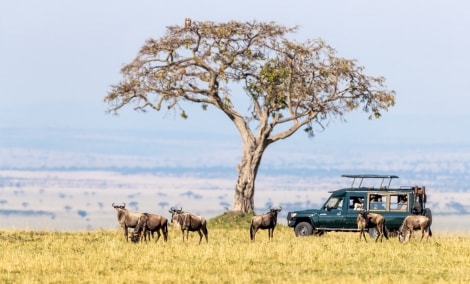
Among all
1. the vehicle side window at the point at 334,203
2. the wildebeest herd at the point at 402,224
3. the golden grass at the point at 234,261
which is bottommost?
the golden grass at the point at 234,261

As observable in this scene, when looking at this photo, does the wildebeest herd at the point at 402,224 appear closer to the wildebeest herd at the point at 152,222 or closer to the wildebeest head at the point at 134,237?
the wildebeest herd at the point at 152,222

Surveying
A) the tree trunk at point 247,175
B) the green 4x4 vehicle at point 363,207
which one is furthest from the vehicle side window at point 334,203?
the tree trunk at point 247,175

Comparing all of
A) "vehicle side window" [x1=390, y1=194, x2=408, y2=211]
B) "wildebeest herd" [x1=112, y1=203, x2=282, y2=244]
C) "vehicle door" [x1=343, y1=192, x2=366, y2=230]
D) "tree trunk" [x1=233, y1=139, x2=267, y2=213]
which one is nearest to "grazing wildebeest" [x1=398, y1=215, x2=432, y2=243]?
"vehicle side window" [x1=390, y1=194, x2=408, y2=211]

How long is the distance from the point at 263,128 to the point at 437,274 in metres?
29.8

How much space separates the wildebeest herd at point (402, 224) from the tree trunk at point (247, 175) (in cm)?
1623

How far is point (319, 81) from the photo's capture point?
57156 millimetres

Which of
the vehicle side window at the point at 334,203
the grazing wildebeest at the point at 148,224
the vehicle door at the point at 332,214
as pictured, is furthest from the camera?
the vehicle side window at the point at 334,203

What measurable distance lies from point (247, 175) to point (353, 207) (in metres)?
15.0

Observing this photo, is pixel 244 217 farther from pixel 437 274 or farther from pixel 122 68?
pixel 437 274

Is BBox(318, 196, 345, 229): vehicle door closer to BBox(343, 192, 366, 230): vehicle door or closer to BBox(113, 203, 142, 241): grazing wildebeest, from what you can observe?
BBox(343, 192, 366, 230): vehicle door

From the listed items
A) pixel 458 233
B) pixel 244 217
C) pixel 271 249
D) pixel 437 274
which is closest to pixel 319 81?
pixel 244 217

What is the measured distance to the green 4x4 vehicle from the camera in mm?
42781

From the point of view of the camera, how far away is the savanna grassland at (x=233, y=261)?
1051 inches

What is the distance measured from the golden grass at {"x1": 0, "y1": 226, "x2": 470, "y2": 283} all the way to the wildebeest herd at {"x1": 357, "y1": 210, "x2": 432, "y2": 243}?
0.49 m
